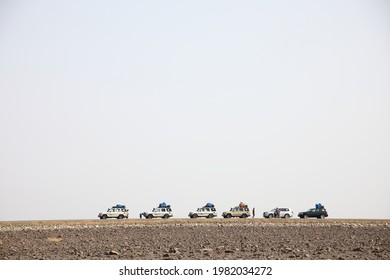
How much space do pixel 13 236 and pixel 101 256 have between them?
1294 centimetres

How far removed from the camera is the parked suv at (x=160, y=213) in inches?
2370

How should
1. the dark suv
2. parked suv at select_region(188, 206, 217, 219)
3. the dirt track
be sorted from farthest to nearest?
1. parked suv at select_region(188, 206, 217, 219)
2. the dark suv
3. the dirt track

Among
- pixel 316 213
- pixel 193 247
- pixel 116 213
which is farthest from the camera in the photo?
pixel 116 213

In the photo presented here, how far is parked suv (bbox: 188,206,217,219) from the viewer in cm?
5972

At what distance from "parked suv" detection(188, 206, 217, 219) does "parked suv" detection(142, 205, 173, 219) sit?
237 centimetres

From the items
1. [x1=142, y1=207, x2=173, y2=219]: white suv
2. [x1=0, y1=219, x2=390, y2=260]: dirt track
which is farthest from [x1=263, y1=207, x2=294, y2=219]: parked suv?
[x1=0, y1=219, x2=390, y2=260]: dirt track

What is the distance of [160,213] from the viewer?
6034 cm

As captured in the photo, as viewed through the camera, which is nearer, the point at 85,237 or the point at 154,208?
the point at 85,237

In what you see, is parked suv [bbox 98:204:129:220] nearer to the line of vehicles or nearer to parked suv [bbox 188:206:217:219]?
the line of vehicles

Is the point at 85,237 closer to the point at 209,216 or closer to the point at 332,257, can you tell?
the point at 332,257

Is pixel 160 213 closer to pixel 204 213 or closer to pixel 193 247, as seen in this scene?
pixel 204 213

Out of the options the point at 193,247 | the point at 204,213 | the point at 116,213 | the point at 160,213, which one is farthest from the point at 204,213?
the point at 193,247
